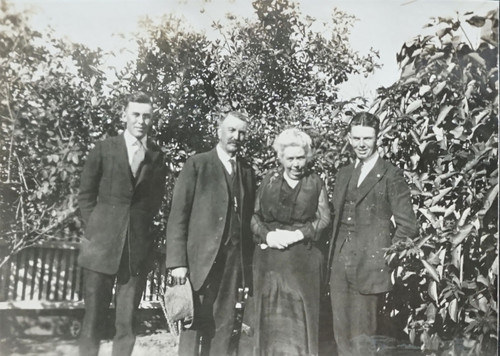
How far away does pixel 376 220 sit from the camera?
8.22 feet

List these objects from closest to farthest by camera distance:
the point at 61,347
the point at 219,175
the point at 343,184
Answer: the point at 61,347, the point at 219,175, the point at 343,184

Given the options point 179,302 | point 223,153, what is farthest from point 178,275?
point 223,153

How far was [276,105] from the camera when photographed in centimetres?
257

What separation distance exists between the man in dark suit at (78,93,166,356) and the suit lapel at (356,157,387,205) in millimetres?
1032

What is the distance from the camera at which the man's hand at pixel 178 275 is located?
236 centimetres

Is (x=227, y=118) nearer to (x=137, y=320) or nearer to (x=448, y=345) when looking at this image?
(x=137, y=320)

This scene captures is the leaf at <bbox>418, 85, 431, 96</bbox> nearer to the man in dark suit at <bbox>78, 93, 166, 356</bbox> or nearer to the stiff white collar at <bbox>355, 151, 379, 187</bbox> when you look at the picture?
the stiff white collar at <bbox>355, 151, 379, 187</bbox>

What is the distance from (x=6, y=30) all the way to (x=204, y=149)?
1123 millimetres

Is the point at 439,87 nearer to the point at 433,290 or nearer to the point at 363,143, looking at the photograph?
the point at 363,143

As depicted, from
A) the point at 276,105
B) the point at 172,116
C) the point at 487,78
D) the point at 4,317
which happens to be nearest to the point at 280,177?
the point at 276,105

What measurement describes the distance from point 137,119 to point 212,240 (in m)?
0.70

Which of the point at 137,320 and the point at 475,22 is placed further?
the point at 475,22

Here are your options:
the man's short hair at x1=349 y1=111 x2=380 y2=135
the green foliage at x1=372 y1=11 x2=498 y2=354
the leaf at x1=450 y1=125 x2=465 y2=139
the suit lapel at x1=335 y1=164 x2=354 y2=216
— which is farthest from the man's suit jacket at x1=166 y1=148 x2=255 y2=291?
the leaf at x1=450 y1=125 x2=465 y2=139

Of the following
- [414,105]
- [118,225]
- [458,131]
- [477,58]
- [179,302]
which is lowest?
[179,302]
